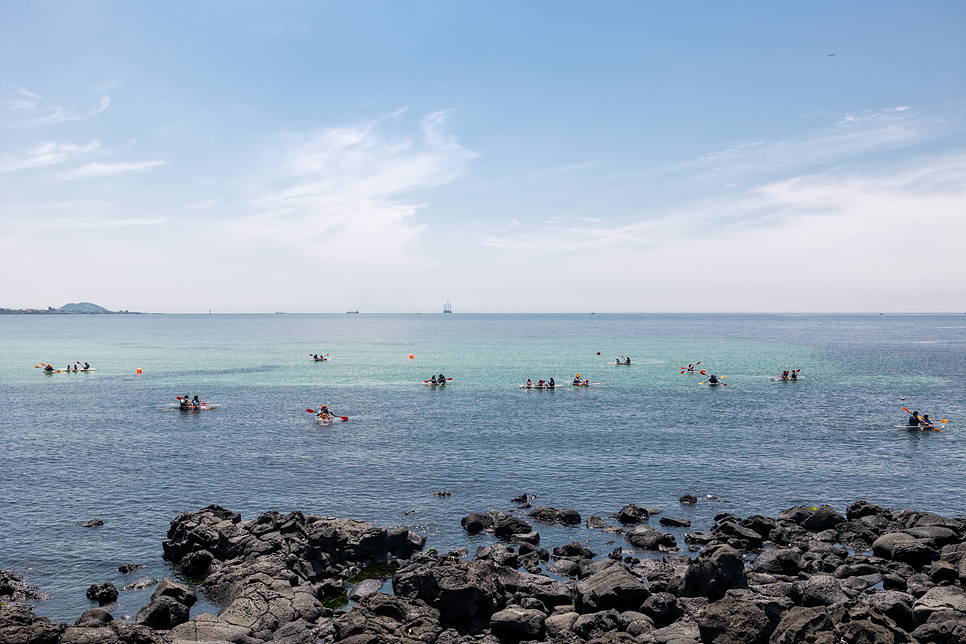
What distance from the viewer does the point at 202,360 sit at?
476 ft

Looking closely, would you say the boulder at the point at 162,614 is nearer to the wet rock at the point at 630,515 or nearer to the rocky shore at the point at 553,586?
the rocky shore at the point at 553,586

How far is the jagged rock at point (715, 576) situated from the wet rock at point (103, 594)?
82.5 feet

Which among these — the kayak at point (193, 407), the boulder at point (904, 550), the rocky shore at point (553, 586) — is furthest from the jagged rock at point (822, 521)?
the kayak at point (193, 407)

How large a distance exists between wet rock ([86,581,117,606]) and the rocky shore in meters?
0.08

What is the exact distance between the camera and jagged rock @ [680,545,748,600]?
84.2 feet

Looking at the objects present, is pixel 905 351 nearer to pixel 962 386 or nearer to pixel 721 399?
pixel 962 386

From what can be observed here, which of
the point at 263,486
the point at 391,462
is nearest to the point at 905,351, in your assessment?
the point at 391,462

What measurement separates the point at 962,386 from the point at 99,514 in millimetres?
114116

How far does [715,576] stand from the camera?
25641 mm

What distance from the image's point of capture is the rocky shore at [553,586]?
21.7 metres

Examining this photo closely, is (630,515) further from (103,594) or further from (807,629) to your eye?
(103,594)

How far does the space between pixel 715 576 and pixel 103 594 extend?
1056 inches

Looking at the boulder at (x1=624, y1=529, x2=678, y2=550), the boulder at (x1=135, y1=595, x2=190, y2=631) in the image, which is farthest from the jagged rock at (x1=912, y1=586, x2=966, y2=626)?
the boulder at (x1=135, y1=595, x2=190, y2=631)

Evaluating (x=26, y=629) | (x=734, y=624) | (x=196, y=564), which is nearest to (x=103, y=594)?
(x=196, y=564)
